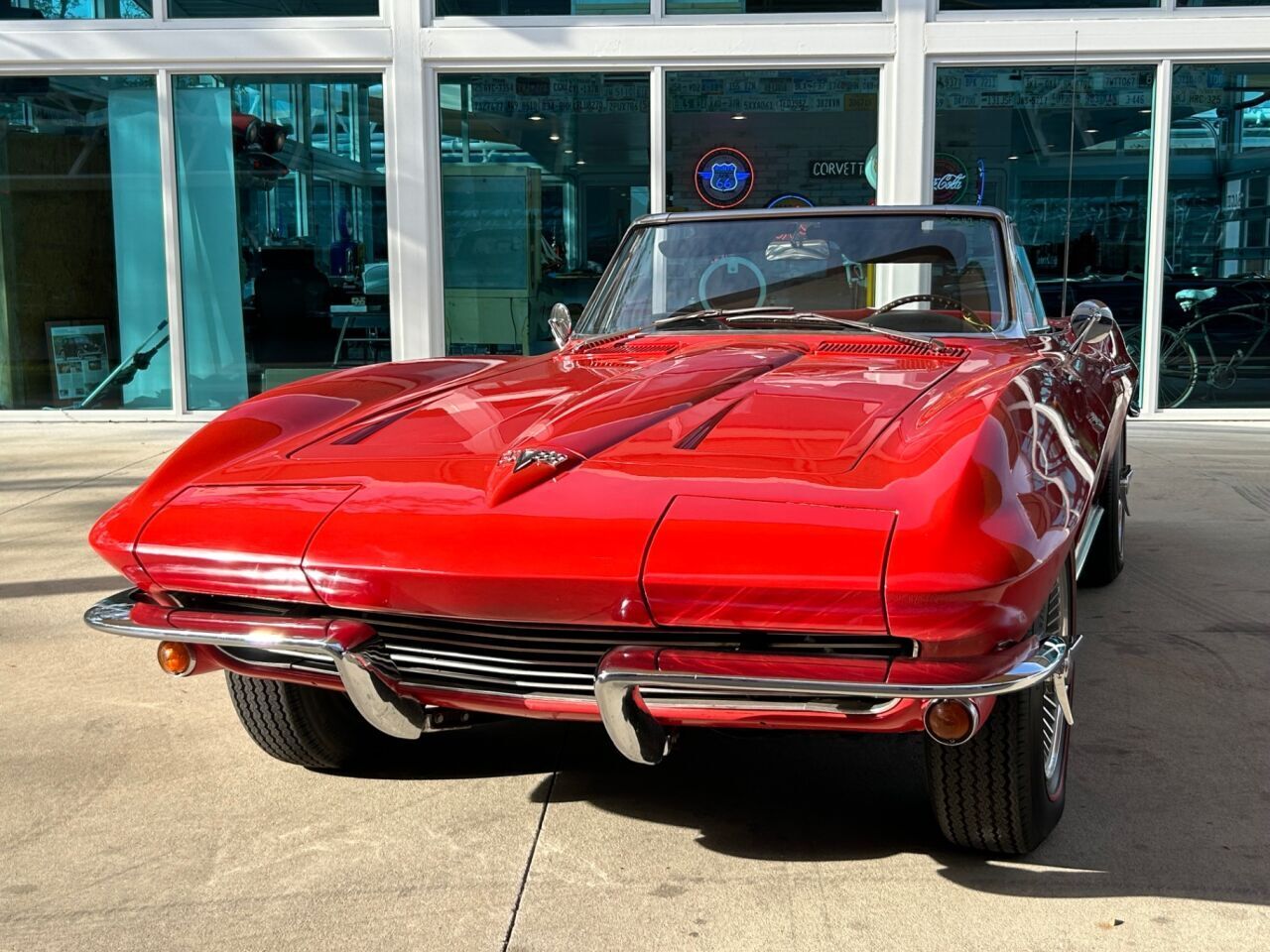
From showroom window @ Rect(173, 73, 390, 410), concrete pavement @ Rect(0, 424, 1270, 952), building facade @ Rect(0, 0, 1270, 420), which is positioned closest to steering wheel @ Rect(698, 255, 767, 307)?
concrete pavement @ Rect(0, 424, 1270, 952)

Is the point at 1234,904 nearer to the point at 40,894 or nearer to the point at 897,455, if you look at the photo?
the point at 897,455

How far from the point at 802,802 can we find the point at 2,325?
972 cm

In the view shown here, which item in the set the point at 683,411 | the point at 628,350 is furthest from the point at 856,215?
the point at 683,411

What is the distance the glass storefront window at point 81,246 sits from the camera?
10.2 metres

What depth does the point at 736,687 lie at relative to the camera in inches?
82.8

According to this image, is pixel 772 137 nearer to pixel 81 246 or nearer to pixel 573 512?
pixel 81 246

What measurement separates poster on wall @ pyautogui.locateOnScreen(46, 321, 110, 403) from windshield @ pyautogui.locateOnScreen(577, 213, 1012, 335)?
7800mm

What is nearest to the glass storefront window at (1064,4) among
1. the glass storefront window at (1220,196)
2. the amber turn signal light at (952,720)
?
the glass storefront window at (1220,196)

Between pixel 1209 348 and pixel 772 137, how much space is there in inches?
146

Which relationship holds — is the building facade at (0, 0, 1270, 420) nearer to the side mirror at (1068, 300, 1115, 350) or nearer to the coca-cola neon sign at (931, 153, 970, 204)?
the coca-cola neon sign at (931, 153, 970, 204)

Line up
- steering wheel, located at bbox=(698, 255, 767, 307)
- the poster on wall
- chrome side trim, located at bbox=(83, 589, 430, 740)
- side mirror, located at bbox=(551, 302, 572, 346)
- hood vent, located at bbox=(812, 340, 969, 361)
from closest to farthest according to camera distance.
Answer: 1. chrome side trim, located at bbox=(83, 589, 430, 740)
2. hood vent, located at bbox=(812, 340, 969, 361)
3. steering wheel, located at bbox=(698, 255, 767, 307)
4. side mirror, located at bbox=(551, 302, 572, 346)
5. the poster on wall

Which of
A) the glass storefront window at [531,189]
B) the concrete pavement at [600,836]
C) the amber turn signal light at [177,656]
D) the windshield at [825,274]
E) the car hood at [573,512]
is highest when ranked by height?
the glass storefront window at [531,189]

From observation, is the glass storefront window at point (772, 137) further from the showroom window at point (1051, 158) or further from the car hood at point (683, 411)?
the car hood at point (683, 411)

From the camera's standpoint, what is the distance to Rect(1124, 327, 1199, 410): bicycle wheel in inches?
390
